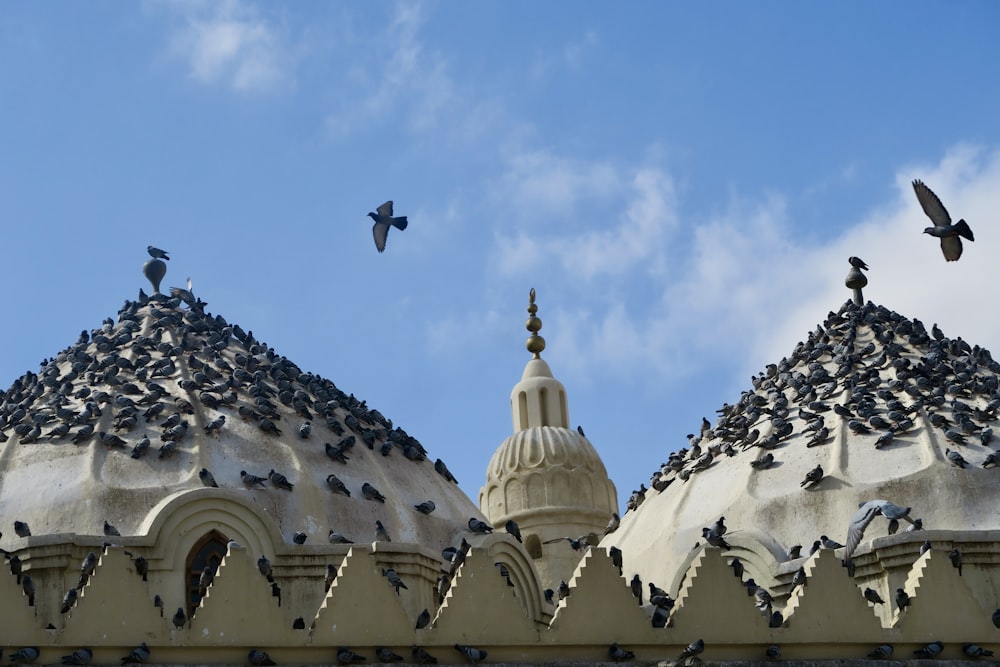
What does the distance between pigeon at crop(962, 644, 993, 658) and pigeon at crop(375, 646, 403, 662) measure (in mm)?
5898

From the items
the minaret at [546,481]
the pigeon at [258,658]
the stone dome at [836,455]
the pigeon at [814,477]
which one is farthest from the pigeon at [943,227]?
the pigeon at [258,658]

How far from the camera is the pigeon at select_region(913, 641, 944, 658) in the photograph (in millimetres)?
20609

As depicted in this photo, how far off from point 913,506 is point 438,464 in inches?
248

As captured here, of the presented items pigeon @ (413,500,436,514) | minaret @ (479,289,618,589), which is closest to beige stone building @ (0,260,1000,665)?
pigeon @ (413,500,436,514)

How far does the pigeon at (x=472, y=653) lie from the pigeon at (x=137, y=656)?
3.05m

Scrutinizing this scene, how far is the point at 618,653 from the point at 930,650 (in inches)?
129

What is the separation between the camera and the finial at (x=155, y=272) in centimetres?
2755

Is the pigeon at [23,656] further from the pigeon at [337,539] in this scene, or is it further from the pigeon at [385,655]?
the pigeon at [337,539]

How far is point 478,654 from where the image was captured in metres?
19.8

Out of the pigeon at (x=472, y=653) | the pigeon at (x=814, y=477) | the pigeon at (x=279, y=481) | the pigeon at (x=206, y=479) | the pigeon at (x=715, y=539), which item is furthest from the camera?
the pigeon at (x=814, y=477)

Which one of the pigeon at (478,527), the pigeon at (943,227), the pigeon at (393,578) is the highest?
the pigeon at (943,227)

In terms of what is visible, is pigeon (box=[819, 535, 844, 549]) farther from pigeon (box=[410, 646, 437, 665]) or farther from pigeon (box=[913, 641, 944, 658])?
pigeon (box=[410, 646, 437, 665])

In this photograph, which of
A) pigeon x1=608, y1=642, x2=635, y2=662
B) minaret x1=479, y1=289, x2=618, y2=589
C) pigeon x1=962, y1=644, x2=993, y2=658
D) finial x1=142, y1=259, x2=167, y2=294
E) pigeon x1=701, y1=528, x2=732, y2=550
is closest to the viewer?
pigeon x1=608, y1=642, x2=635, y2=662

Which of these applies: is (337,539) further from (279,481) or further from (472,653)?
(472,653)
